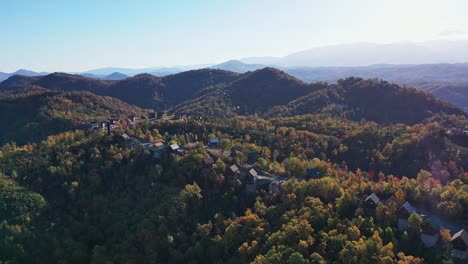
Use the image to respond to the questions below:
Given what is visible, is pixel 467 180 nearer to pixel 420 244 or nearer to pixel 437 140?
pixel 437 140

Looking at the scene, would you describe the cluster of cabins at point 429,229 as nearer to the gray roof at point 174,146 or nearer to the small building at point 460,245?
the small building at point 460,245

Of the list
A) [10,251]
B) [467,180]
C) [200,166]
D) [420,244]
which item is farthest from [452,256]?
[10,251]

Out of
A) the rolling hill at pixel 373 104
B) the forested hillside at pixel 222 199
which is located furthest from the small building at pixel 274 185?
the rolling hill at pixel 373 104

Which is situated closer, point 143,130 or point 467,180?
point 467,180

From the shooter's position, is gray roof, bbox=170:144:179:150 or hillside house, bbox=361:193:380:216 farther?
gray roof, bbox=170:144:179:150

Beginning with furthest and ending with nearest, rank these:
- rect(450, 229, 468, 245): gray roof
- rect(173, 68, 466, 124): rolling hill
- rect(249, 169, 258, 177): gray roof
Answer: rect(173, 68, 466, 124): rolling hill
rect(249, 169, 258, 177): gray roof
rect(450, 229, 468, 245): gray roof

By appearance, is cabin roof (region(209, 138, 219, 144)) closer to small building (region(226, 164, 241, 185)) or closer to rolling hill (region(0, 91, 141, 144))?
small building (region(226, 164, 241, 185))

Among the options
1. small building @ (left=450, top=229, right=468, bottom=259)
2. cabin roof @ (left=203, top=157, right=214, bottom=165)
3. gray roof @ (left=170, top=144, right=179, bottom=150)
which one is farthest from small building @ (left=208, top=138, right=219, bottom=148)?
small building @ (left=450, top=229, right=468, bottom=259)
